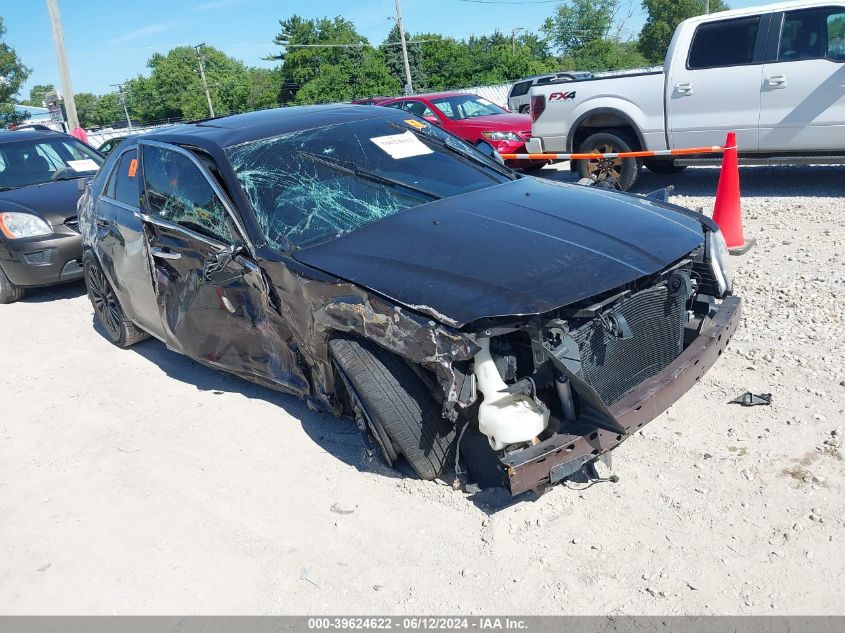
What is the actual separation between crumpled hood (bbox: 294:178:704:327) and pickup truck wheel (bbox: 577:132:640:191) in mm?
5177

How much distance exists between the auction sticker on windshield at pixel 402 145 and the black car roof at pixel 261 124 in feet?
0.85

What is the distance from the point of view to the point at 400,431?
3139mm

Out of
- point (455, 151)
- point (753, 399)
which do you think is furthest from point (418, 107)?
point (753, 399)

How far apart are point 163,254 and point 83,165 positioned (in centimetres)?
517

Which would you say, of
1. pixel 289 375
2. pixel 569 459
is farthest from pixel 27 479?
pixel 569 459

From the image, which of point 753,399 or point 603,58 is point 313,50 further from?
point 753,399

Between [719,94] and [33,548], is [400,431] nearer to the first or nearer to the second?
[33,548]

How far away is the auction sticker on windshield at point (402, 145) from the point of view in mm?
4293

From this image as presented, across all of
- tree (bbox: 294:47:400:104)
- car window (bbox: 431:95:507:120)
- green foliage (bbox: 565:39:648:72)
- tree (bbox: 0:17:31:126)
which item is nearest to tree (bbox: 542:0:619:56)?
green foliage (bbox: 565:39:648:72)

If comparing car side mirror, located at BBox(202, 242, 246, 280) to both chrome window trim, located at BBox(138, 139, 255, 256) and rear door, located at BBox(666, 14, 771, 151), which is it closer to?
chrome window trim, located at BBox(138, 139, 255, 256)

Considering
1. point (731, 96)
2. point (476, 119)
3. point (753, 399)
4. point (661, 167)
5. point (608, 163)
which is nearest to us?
point (753, 399)

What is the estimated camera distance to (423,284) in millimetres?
3004

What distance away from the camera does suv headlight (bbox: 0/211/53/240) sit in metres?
7.23
